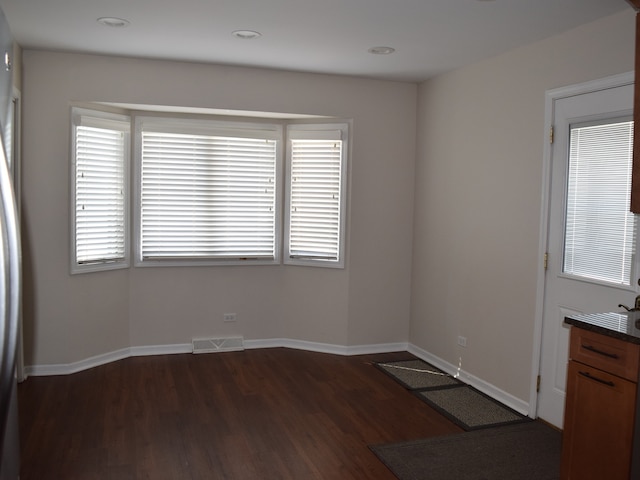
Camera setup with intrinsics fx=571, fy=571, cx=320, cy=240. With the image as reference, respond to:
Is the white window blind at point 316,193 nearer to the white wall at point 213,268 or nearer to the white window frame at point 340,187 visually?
the white window frame at point 340,187

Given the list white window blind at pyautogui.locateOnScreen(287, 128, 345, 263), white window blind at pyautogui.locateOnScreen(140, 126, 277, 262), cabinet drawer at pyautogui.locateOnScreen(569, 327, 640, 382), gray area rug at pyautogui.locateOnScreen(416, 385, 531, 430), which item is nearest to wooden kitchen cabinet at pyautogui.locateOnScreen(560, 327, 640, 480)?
cabinet drawer at pyautogui.locateOnScreen(569, 327, 640, 382)

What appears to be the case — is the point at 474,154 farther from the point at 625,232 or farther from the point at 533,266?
the point at 625,232

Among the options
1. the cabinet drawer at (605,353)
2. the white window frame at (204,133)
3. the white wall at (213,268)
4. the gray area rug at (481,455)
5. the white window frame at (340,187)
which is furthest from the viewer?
the white window frame at (340,187)

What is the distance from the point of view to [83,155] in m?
4.77

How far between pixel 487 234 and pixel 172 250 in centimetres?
284

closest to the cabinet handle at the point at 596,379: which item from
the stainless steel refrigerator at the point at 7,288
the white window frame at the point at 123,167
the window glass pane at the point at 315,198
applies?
the stainless steel refrigerator at the point at 7,288

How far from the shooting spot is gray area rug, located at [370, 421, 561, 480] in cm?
317

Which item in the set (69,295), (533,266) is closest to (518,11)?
(533,266)

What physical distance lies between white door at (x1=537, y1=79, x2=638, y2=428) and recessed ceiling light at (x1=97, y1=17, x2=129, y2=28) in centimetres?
291

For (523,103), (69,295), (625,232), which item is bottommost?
(69,295)

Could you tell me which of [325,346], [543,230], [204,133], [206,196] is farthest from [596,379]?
[204,133]

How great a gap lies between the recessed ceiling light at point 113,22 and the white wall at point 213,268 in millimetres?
951

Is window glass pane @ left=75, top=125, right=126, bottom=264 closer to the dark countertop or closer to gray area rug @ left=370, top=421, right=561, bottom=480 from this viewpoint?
gray area rug @ left=370, top=421, right=561, bottom=480

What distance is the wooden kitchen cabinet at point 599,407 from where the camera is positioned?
2455mm
